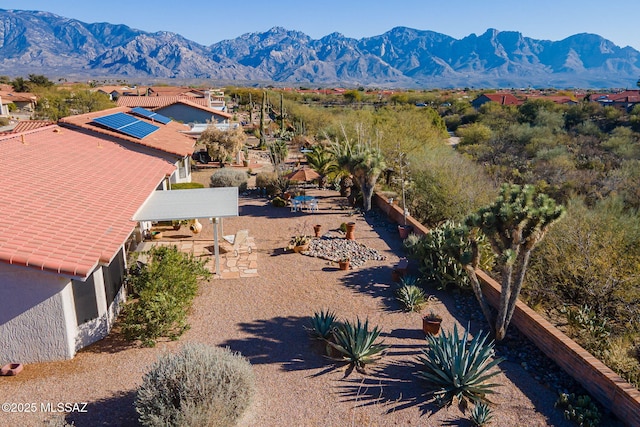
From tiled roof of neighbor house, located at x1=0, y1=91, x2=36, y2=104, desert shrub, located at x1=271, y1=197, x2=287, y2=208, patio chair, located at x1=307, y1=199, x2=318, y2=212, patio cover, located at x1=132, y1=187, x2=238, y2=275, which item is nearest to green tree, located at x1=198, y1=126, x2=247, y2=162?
desert shrub, located at x1=271, y1=197, x2=287, y2=208

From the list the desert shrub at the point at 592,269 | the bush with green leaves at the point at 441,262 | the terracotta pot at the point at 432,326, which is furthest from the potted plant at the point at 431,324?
the desert shrub at the point at 592,269

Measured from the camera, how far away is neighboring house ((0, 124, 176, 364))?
26.0 ft

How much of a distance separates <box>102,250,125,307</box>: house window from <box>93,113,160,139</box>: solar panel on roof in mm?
9831

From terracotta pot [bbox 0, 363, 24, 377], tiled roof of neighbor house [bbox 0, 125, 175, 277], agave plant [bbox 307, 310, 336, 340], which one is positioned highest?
tiled roof of neighbor house [bbox 0, 125, 175, 277]

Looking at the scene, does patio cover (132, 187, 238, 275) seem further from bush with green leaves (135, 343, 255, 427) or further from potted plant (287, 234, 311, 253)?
bush with green leaves (135, 343, 255, 427)

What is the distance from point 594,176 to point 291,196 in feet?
58.4

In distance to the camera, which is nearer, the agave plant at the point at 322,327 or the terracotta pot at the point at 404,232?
the agave plant at the point at 322,327

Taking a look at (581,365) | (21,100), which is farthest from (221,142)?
(21,100)

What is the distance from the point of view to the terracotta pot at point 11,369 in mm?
8016

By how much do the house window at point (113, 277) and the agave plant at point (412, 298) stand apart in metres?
6.92

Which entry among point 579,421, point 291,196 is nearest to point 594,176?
point 291,196

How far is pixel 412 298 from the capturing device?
11.1m

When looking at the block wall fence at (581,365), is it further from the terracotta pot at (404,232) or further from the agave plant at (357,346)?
the terracotta pot at (404,232)

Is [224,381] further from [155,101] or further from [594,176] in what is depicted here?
[155,101]
